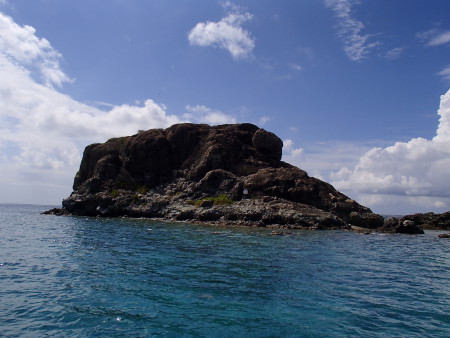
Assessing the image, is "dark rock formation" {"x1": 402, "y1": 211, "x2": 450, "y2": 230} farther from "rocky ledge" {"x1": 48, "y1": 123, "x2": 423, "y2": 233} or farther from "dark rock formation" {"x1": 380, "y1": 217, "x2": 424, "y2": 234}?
"dark rock formation" {"x1": 380, "y1": 217, "x2": 424, "y2": 234}

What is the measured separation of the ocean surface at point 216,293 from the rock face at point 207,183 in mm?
39945

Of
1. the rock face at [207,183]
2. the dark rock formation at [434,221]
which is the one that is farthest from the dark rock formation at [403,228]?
the dark rock formation at [434,221]

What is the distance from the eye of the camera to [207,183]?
297 ft

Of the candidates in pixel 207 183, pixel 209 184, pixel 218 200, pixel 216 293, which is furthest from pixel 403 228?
pixel 216 293

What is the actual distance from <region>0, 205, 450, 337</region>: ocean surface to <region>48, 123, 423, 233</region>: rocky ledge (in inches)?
1569

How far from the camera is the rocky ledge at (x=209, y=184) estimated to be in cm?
7469

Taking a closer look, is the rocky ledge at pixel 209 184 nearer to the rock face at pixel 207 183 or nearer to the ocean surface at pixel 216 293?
the rock face at pixel 207 183

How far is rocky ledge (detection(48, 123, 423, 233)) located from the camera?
74.7 meters

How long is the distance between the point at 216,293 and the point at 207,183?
7084 centimetres

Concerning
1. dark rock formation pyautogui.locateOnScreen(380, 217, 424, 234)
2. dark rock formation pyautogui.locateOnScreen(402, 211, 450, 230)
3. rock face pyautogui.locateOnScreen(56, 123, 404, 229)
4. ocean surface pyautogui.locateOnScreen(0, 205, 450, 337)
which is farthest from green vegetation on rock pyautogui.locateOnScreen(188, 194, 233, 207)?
ocean surface pyautogui.locateOnScreen(0, 205, 450, 337)

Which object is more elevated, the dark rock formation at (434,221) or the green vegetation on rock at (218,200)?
the green vegetation on rock at (218,200)

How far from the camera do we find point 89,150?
11431 centimetres

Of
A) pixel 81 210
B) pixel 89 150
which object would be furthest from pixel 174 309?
pixel 89 150

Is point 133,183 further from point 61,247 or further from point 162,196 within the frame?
point 61,247
